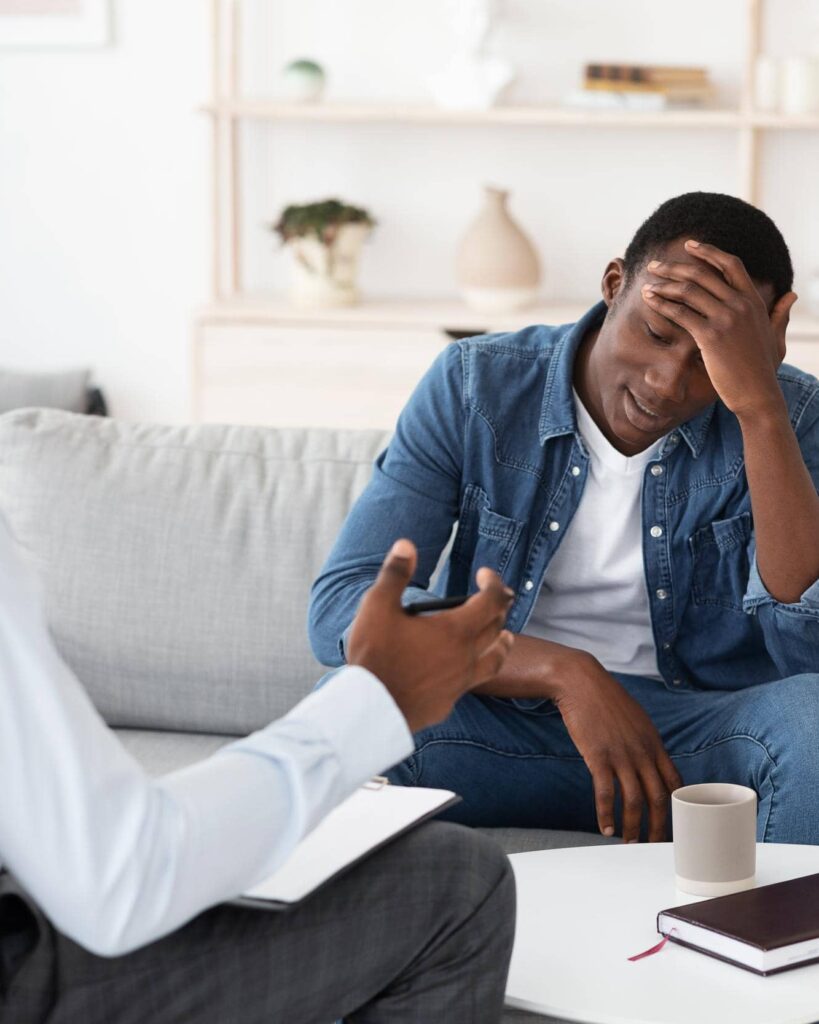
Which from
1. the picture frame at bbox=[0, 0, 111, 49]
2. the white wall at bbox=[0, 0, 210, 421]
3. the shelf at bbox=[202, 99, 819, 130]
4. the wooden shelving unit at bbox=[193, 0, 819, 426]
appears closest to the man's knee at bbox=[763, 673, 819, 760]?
the wooden shelving unit at bbox=[193, 0, 819, 426]

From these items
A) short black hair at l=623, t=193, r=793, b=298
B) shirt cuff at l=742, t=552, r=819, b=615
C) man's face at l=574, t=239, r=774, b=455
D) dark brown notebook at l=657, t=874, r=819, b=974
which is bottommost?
dark brown notebook at l=657, t=874, r=819, b=974

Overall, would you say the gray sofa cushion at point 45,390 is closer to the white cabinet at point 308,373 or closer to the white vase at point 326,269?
the white cabinet at point 308,373

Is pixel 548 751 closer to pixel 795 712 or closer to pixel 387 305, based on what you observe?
pixel 795 712

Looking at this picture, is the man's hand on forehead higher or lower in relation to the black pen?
higher

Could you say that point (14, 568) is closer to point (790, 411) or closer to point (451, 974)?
point (451, 974)

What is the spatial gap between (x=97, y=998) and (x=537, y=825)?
847mm

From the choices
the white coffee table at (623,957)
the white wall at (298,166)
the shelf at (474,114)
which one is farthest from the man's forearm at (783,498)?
the white wall at (298,166)

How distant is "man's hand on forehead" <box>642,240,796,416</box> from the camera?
5.08 ft

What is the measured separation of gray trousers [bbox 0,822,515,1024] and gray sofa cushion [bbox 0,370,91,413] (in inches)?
111

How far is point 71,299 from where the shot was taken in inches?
156

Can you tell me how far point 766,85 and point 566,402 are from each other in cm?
201

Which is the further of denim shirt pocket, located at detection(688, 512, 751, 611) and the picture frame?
the picture frame

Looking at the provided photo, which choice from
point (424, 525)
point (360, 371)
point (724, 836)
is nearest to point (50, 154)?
point (360, 371)

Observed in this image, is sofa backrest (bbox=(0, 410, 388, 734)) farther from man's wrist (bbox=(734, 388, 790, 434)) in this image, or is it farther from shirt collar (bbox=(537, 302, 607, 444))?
man's wrist (bbox=(734, 388, 790, 434))
